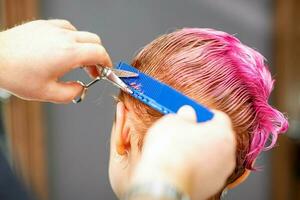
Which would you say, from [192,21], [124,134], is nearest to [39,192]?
[192,21]

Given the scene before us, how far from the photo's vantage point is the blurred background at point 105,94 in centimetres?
221

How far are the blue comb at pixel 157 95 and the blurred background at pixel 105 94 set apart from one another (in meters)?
1.30

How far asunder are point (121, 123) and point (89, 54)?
199 millimetres

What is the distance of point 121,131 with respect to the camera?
3.04ft

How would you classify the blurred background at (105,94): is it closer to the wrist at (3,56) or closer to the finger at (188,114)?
the wrist at (3,56)

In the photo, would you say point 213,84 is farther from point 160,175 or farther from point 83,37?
point 160,175

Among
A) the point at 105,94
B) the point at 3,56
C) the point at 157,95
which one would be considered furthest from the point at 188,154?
the point at 105,94

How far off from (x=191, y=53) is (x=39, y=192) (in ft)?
5.25

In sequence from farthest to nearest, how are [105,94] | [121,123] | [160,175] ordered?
[105,94], [121,123], [160,175]

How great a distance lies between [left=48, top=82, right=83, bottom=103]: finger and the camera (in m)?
0.81

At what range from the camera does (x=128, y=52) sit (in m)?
2.28

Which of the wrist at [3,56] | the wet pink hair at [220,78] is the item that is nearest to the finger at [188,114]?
the wet pink hair at [220,78]

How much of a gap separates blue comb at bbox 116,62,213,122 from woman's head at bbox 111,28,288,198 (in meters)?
0.05

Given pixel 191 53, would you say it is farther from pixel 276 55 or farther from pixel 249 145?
pixel 276 55
